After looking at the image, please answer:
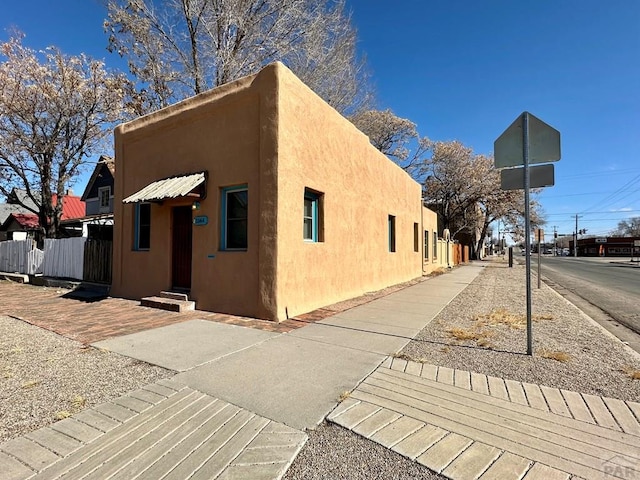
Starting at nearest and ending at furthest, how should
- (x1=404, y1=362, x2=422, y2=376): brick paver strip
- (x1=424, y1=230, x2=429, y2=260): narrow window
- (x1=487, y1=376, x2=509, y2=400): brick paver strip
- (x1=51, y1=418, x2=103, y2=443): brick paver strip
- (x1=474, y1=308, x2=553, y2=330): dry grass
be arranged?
(x1=51, y1=418, x2=103, y2=443): brick paver strip
(x1=487, y1=376, x2=509, y2=400): brick paver strip
(x1=404, y1=362, x2=422, y2=376): brick paver strip
(x1=474, y1=308, x2=553, y2=330): dry grass
(x1=424, y1=230, x2=429, y2=260): narrow window

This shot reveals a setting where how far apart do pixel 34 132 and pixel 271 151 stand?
17.6m

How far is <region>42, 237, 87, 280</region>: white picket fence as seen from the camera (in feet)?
39.8

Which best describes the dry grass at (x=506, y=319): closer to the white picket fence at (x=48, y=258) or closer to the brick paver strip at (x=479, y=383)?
the brick paver strip at (x=479, y=383)

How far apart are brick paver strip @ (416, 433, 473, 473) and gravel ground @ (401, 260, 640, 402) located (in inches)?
64.3

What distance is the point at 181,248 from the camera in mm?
8445

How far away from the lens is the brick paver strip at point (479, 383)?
3.46 metres

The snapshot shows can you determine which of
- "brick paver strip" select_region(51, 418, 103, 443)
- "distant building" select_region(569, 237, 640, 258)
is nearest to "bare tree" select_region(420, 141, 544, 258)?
"brick paver strip" select_region(51, 418, 103, 443)

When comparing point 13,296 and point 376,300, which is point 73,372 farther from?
point 13,296

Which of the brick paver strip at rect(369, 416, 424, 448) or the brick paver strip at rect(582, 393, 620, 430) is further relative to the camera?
the brick paver strip at rect(582, 393, 620, 430)

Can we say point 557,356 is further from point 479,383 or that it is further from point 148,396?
point 148,396

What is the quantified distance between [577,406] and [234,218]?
21.1 feet

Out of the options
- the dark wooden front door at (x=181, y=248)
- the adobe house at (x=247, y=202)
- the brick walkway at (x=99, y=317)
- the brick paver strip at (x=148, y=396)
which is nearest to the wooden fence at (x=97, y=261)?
the brick walkway at (x=99, y=317)

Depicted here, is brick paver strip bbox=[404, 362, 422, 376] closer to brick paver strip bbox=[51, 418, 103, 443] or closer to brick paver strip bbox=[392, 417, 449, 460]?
brick paver strip bbox=[392, 417, 449, 460]

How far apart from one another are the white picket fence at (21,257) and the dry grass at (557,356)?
17272mm
